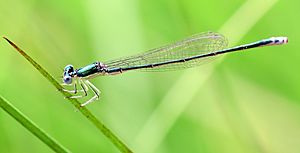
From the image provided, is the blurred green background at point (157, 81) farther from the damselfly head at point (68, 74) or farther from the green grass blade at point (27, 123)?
the green grass blade at point (27, 123)

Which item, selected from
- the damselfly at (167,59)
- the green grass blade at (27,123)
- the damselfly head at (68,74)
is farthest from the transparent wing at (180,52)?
the green grass blade at (27,123)

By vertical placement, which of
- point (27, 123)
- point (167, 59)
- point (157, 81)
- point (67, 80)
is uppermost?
point (27, 123)

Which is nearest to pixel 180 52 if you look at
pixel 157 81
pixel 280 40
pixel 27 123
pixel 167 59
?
pixel 167 59

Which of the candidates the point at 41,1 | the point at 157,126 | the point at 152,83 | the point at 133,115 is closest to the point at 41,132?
the point at 157,126

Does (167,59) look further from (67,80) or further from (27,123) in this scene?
(27,123)

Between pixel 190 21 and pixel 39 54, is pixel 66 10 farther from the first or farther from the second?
pixel 190 21

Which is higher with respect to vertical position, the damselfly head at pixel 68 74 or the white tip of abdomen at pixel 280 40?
the damselfly head at pixel 68 74
